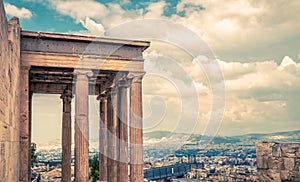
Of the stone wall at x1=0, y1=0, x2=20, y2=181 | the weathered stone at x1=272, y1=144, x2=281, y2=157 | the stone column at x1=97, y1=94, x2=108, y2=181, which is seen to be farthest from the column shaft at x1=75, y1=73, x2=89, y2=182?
the weathered stone at x1=272, y1=144, x2=281, y2=157

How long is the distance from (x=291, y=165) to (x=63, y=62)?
12.6 m

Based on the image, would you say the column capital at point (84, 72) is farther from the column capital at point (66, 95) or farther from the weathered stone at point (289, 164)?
the weathered stone at point (289, 164)

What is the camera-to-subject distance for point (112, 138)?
25188 millimetres

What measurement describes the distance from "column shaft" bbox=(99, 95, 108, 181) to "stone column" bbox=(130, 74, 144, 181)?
5268 millimetres

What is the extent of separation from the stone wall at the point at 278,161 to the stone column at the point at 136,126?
6.50 m

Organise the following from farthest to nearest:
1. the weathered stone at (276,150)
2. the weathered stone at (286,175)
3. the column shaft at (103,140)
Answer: the column shaft at (103,140)
the weathered stone at (276,150)
the weathered stone at (286,175)

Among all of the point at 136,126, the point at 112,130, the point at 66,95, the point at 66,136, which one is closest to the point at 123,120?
the point at 136,126

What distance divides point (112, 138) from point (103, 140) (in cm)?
162

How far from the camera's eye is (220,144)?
165m

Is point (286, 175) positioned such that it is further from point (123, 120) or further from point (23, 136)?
point (23, 136)

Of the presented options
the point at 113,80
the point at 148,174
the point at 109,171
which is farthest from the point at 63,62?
the point at 148,174

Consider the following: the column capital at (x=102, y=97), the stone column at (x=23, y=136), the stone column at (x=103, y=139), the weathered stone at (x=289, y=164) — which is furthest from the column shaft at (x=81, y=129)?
the weathered stone at (x=289, y=164)

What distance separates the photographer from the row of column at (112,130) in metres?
20.7

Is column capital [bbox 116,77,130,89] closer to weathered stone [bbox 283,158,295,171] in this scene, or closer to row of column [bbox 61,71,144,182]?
row of column [bbox 61,71,144,182]
